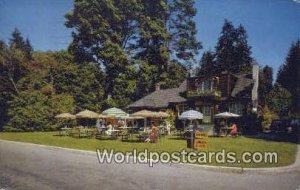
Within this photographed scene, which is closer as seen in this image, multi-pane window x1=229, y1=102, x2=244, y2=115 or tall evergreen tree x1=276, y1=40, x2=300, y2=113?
tall evergreen tree x1=276, y1=40, x2=300, y2=113

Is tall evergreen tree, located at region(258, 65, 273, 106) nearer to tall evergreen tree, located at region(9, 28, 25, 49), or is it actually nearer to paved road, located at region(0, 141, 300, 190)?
paved road, located at region(0, 141, 300, 190)

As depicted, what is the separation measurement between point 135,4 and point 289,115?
669cm

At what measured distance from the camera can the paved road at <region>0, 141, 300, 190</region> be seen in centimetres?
847

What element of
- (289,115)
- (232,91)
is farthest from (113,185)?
(232,91)

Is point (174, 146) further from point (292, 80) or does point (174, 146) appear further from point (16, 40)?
point (16, 40)

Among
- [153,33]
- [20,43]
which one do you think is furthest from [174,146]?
[20,43]

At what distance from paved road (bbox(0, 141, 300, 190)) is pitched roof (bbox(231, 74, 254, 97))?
17.4 m

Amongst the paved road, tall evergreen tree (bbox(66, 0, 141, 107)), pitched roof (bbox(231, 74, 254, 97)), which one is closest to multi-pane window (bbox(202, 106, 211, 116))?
pitched roof (bbox(231, 74, 254, 97))

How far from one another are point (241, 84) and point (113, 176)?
69.5 ft

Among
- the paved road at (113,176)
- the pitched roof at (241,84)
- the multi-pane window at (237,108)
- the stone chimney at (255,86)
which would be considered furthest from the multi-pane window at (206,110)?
the paved road at (113,176)

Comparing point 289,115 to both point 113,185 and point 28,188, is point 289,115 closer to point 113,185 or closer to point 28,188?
point 113,185

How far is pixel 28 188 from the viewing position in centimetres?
789

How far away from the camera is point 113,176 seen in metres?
9.52

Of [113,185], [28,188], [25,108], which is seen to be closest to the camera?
[28,188]
